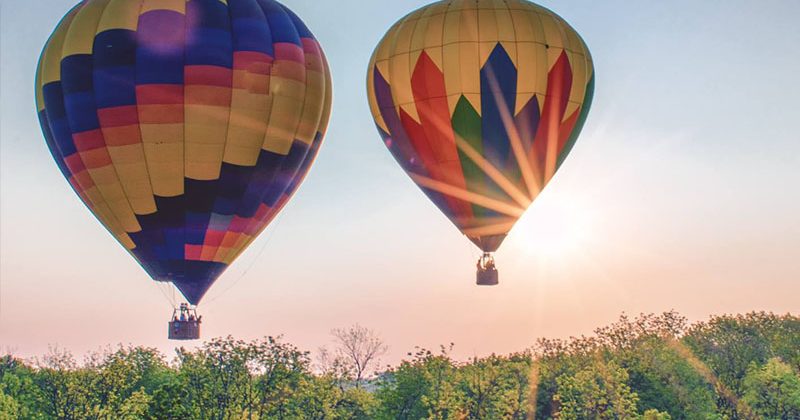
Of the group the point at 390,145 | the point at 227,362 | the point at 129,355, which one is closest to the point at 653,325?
the point at 227,362

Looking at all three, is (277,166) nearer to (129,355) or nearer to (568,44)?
(568,44)

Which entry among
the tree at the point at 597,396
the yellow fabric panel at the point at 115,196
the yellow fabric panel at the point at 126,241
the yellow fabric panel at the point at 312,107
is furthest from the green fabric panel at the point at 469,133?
the tree at the point at 597,396

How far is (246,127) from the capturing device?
3959 centimetres

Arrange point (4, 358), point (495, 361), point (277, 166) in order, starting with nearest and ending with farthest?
point (277, 166)
point (495, 361)
point (4, 358)

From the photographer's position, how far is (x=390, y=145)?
43781mm

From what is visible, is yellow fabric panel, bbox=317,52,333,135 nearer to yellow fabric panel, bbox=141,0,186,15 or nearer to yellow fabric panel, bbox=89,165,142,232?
yellow fabric panel, bbox=141,0,186,15

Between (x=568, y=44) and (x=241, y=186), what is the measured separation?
44.7ft

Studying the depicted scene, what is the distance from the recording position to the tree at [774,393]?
71250mm

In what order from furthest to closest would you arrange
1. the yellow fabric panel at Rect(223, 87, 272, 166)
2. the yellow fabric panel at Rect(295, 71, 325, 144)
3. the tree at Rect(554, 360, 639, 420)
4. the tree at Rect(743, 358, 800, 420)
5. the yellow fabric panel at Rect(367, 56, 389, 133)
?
the tree at Rect(743, 358, 800, 420)
the tree at Rect(554, 360, 639, 420)
the yellow fabric panel at Rect(367, 56, 389, 133)
the yellow fabric panel at Rect(295, 71, 325, 144)
the yellow fabric panel at Rect(223, 87, 272, 166)

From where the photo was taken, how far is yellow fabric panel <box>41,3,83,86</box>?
40.1 meters

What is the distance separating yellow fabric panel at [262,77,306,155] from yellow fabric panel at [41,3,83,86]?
7882mm

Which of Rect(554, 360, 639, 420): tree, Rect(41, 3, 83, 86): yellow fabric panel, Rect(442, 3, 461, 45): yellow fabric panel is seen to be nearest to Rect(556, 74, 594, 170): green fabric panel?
Rect(442, 3, 461, 45): yellow fabric panel

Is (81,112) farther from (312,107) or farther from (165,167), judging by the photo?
(312,107)

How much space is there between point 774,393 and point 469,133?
41319 millimetres
